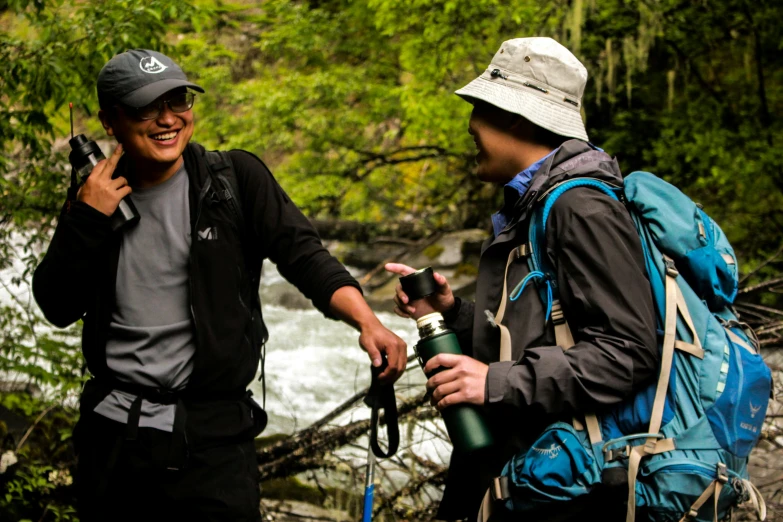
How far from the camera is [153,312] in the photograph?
7.74ft

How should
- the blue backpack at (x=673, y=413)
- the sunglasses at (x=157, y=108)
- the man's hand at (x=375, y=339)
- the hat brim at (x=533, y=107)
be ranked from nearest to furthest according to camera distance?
the blue backpack at (x=673, y=413) → the hat brim at (x=533, y=107) → the man's hand at (x=375, y=339) → the sunglasses at (x=157, y=108)

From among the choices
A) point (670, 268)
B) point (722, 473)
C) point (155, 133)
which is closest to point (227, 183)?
point (155, 133)

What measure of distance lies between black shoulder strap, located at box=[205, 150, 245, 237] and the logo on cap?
0.30m

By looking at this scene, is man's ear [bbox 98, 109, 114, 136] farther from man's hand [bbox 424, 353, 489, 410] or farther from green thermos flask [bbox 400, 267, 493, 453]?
man's hand [bbox 424, 353, 489, 410]

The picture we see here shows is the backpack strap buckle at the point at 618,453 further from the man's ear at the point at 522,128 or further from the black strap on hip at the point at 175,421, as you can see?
the black strap on hip at the point at 175,421

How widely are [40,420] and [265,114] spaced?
5607 millimetres

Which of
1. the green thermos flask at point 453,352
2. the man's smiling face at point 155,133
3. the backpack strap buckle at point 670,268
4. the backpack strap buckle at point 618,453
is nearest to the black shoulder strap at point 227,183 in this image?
the man's smiling face at point 155,133

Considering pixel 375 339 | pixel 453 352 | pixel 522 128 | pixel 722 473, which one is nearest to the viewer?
pixel 722 473

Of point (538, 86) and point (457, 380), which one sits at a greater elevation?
point (538, 86)

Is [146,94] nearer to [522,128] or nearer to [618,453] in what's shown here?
[522,128]

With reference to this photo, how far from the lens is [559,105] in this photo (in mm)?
2061

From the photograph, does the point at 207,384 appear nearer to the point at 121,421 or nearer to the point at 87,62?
the point at 121,421

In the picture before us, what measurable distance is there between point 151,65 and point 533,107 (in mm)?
1218

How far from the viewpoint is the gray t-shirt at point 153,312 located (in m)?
2.32
